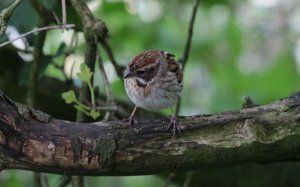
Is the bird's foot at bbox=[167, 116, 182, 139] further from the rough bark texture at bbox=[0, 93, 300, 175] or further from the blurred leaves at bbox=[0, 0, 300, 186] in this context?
the blurred leaves at bbox=[0, 0, 300, 186]

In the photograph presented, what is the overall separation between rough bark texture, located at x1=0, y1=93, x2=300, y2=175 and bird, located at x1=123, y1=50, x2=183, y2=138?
60 centimetres

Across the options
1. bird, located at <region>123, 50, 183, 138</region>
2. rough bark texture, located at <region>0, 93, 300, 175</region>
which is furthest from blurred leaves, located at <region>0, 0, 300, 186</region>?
rough bark texture, located at <region>0, 93, 300, 175</region>

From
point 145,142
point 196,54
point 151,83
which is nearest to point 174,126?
point 145,142

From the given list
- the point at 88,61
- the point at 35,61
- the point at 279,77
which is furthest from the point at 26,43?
the point at 279,77

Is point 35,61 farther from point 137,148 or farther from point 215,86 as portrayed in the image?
point 215,86

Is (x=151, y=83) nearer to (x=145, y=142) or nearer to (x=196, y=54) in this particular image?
(x=145, y=142)

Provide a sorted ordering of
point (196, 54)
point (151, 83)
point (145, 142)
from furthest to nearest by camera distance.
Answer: point (196, 54)
point (151, 83)
point (145, 142)

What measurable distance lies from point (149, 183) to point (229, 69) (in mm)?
1213

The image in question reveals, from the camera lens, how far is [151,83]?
3.28m

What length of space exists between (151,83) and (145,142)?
0.85m

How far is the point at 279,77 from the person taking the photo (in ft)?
17.0

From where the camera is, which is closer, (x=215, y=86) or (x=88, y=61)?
(x=88, y=61)

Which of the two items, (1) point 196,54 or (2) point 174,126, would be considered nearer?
(2) point 174,126

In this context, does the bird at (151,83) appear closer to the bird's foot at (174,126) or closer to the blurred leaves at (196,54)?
the bird's foot at (174,126)
